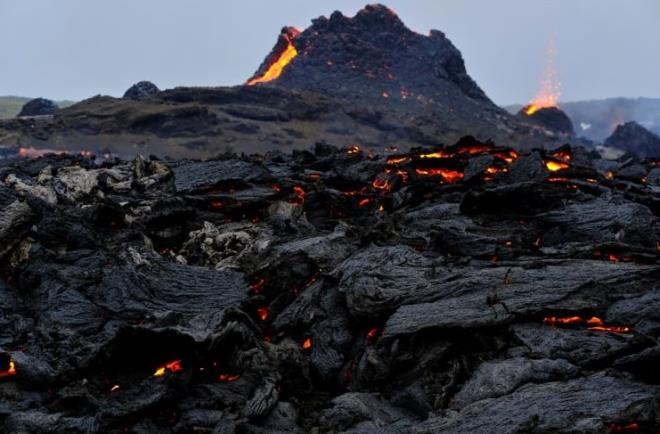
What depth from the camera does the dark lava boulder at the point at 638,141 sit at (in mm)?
94938

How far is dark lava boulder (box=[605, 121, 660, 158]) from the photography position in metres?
94.9

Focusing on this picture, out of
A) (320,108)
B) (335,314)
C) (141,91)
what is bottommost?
(335,314)

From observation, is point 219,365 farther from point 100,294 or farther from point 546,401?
point 546,401

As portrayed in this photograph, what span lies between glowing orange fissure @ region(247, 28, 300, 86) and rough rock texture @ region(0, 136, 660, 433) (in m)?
103

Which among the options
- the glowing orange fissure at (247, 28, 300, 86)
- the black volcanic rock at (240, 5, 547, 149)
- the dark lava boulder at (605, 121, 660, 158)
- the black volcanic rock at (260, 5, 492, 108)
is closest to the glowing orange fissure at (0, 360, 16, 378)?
the black volcanic rock at (240, 5, 547, 149)

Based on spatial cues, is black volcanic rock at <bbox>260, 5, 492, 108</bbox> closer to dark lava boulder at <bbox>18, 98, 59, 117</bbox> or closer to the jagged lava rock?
the jagged lava rock

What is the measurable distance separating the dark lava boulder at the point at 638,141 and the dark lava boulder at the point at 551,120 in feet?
66.9

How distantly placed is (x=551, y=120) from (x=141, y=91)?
89.9 meters

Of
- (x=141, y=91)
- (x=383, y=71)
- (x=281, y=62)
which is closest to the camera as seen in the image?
(x=141, y=91)

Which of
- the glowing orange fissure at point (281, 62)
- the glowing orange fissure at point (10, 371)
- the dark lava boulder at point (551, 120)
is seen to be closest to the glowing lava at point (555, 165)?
the glowing orange fissure at point (10, 371)

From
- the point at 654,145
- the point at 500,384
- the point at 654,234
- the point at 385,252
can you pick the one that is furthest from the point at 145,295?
the point at 654,145

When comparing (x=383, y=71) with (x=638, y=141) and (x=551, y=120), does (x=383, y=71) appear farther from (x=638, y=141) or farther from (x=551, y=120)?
(x=638, y=141)

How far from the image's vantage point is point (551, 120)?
121 m

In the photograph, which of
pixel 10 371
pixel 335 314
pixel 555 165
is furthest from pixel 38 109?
pixel 335 314
